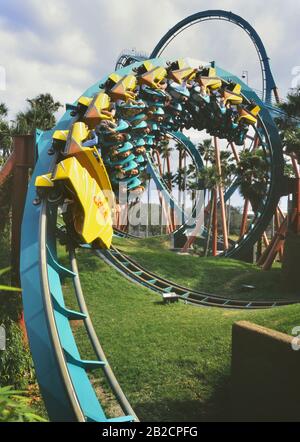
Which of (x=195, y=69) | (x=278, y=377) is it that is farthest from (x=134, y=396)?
(x=195, y=69)

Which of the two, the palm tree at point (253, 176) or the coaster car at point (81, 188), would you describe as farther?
the palm tree at point (253, 176)

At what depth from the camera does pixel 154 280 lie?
47.5 ft

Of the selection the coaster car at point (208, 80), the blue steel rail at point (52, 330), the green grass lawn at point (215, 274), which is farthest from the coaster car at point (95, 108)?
the green grass lawn at point (215, 274)

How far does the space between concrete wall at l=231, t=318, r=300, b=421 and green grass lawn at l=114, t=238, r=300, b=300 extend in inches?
320

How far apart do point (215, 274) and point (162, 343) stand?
326 inches

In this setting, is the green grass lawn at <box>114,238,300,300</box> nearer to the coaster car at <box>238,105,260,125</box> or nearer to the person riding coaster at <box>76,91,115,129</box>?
the coaster car at <box>238,105,260,125</box>

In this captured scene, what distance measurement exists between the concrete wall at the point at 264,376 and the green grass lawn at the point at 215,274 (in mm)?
8133

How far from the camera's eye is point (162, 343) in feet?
29.1

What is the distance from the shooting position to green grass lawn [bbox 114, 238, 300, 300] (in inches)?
596

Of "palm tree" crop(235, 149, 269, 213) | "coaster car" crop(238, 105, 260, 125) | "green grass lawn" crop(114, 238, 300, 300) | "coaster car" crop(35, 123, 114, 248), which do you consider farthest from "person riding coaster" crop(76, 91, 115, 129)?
"palm tree" crop(235, 149, 269, 213)

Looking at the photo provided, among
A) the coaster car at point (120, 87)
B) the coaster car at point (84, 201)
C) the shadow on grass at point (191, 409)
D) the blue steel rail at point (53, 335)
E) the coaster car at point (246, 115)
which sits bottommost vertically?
the shadow on grass at point (191, 409)

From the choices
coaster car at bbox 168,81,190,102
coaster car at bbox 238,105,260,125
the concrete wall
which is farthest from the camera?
coaster car at bbox 238,105,260,125

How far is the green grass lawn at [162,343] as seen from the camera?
22.8 feet

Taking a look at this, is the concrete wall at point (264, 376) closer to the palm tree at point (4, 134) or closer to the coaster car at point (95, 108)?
the coaster car at point (95, 108)
